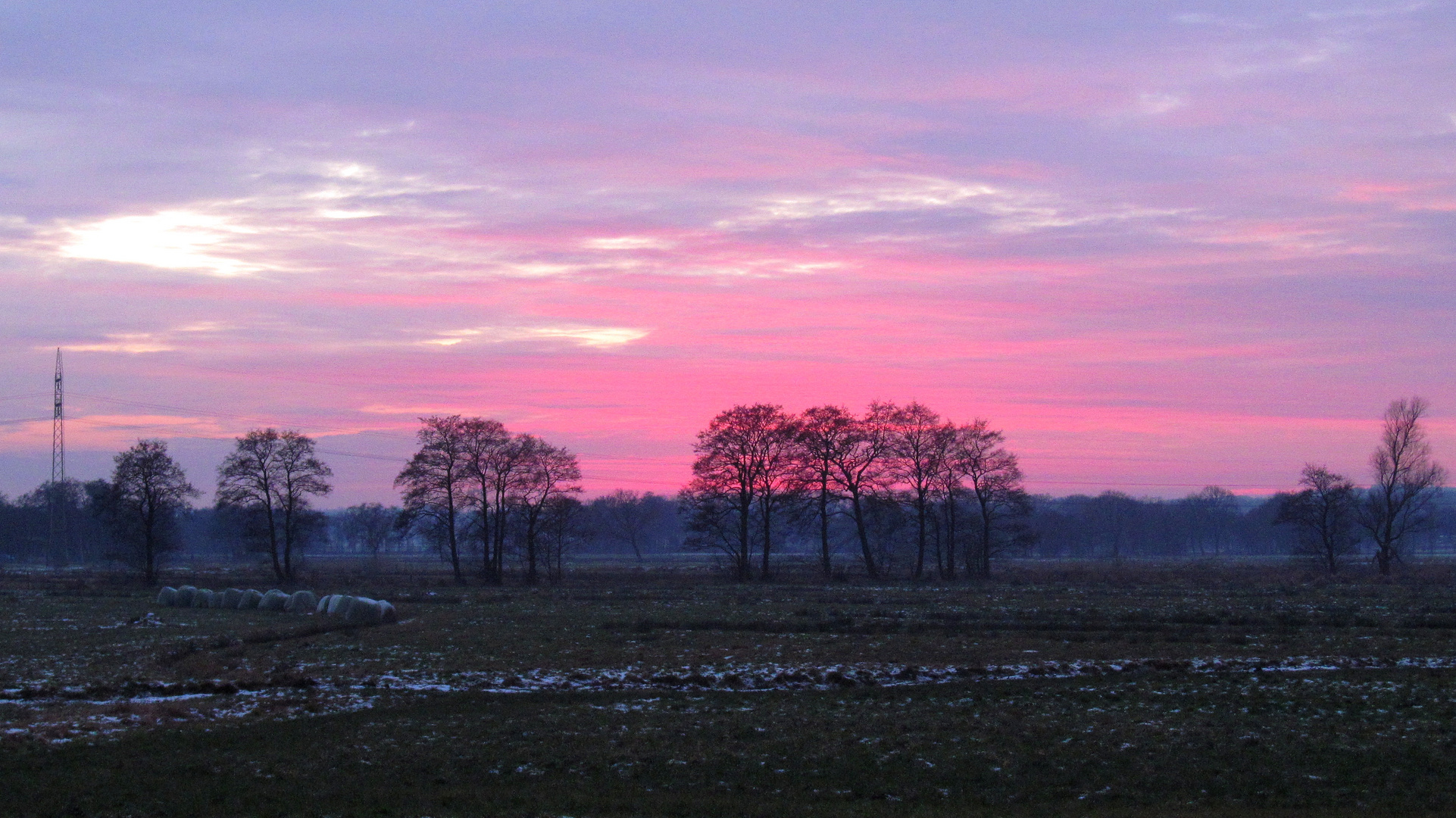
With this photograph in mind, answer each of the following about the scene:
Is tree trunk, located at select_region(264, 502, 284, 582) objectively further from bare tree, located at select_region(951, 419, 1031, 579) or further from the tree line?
bare tree, located at select_region(951, 419, 1031, 579)

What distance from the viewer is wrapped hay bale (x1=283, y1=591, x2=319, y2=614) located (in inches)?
1795

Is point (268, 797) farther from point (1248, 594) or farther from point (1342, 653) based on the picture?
point (1248, 594)

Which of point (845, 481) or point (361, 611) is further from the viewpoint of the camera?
point (845, 481)

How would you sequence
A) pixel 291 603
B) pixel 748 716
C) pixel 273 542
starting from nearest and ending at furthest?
pixel 748 716, pixel 291 603, pixel 273 542

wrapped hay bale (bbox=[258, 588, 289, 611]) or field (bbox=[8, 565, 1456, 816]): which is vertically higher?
field (bbox=[8, 565, 1456, 816])

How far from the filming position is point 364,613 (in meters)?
40.1

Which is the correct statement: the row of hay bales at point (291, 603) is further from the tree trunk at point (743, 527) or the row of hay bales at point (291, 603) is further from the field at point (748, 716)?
the tree trunk at point (743, 527)

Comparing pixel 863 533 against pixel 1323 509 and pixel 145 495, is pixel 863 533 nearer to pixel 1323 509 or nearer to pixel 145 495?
pixel 1323 509

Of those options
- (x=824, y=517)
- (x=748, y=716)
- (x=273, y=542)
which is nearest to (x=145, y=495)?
(x=273, y=542)

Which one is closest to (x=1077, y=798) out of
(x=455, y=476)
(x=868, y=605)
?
(x=868, y=605)

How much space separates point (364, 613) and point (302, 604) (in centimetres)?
743

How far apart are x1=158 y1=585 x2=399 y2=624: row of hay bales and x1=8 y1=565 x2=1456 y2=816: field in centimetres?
324

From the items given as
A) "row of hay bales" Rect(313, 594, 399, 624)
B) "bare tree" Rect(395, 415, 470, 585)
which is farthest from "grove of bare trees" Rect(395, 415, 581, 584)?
"row of hay bales" Rect(313, 594, 399, 624)

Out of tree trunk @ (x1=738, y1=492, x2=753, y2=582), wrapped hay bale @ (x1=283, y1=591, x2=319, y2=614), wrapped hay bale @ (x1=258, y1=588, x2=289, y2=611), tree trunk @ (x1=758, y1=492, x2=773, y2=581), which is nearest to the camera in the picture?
wrapped hay bale @ (x1=283, y1=591, x2=319, y2=614)
